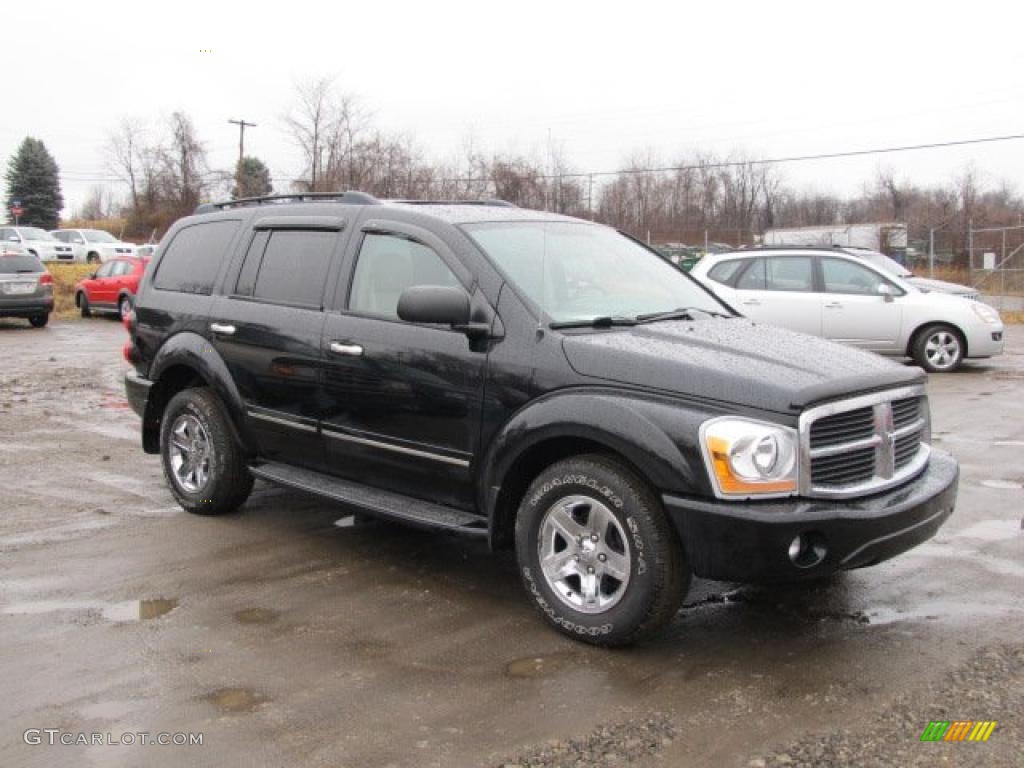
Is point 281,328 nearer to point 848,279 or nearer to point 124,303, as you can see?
point 848,279

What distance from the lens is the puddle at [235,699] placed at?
360 centimetres

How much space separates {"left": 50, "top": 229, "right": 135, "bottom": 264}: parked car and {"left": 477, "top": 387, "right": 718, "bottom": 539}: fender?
3941 centimetres

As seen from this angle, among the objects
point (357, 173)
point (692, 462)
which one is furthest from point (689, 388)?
point (357, 173)

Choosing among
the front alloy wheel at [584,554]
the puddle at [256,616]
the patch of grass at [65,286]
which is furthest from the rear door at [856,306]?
the patch of grass at [65,286]

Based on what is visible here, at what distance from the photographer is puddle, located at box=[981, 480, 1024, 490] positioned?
6.83 m

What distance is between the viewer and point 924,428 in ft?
15.2

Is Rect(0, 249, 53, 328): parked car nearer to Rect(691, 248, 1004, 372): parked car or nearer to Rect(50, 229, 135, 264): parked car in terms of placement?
Rect(691, 248, 1004, 372): parked car

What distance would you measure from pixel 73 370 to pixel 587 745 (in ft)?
42.4

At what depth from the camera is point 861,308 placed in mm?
13352

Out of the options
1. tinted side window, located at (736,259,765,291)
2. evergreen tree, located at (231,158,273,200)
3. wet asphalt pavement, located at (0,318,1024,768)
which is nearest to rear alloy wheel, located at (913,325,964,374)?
tinted side window, located at (736,259,765,291)

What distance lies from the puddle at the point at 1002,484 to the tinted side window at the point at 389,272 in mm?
4349

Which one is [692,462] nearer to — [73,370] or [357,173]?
[73,370]

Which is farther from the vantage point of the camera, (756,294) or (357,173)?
(357,173)

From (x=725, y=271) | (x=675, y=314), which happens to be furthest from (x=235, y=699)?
(x=725, y=271)
